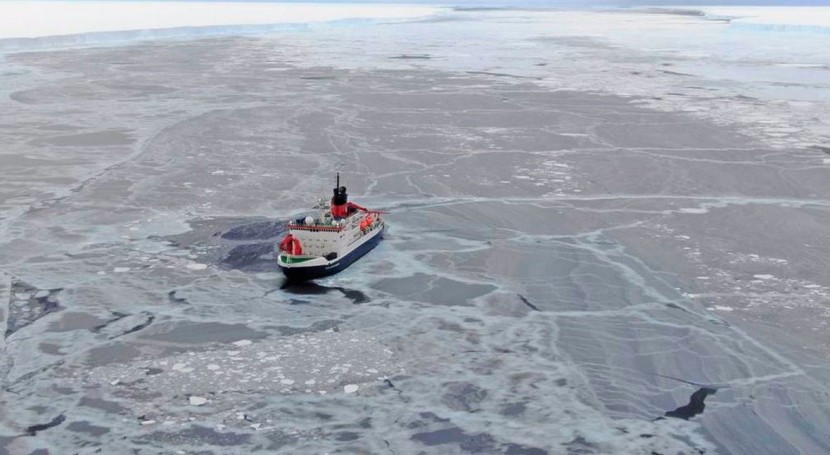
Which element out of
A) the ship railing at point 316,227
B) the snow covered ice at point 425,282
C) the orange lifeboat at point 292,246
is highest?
the ship railing at point 316,227

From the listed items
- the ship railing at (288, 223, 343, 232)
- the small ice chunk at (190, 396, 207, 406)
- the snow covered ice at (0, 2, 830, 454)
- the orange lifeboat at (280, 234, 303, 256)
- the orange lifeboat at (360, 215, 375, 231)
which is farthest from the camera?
the orange lifeboat at (360, 215, 375, 231)

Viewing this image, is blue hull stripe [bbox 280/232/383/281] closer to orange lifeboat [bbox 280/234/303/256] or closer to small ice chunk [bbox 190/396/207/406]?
orange lifeboat [bbox 280/234/303/256]

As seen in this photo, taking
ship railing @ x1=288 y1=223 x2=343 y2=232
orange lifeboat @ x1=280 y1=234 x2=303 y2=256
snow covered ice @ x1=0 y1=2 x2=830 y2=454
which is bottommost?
snow covered ice @ x1=0 y1=2 x2=830 y2=454

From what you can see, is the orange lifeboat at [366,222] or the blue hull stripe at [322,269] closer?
the blue hull stripe at [322,269]

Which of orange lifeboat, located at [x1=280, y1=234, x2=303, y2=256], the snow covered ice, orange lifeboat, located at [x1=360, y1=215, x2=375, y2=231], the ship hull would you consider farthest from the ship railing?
orange lifeboat, located at [x1=360, y1=215, x2=375, y2=231]

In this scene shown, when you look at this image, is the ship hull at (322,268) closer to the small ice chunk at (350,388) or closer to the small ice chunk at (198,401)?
the small ice chunk at (350,388)

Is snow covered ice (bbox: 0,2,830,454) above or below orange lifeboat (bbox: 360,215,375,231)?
below

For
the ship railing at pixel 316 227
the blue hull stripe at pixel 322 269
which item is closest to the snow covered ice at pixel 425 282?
the blue hull stripe at pixel 322 269
